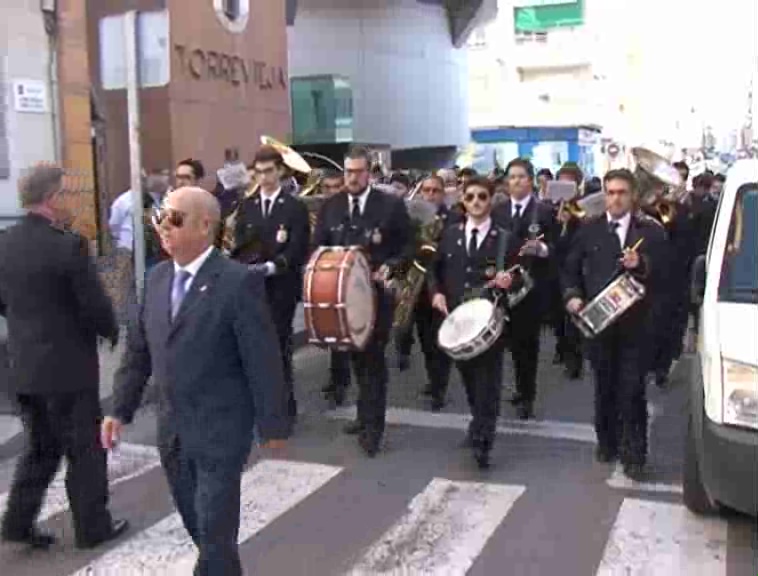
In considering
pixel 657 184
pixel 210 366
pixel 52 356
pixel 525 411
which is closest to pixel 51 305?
pixel 52 356

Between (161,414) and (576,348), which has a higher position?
(161,414)

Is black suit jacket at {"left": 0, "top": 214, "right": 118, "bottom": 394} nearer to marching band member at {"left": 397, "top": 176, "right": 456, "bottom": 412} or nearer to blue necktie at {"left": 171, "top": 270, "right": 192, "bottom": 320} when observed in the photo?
blue necktie at {"left": 171, "top": 270, "right": 192, "bottom": 320}

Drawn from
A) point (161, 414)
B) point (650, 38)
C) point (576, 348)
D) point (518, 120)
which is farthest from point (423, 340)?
point (650, 38)

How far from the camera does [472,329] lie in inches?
265

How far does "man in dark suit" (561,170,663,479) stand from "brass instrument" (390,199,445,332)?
136cm

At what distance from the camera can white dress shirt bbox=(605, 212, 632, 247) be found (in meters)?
6.77

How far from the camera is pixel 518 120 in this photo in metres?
65.8

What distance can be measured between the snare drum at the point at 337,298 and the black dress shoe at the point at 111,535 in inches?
70.3

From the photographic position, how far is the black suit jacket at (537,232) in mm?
8570

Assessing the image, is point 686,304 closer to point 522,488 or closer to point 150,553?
point 522,488

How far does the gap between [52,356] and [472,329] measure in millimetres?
2598

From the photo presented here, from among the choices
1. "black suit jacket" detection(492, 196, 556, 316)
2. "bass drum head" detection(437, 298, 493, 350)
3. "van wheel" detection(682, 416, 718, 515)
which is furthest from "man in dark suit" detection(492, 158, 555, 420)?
"van wheel" detection(682, 416, 718, 515)

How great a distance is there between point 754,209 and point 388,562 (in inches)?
107

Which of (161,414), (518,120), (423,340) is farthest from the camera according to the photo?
(518,120)
